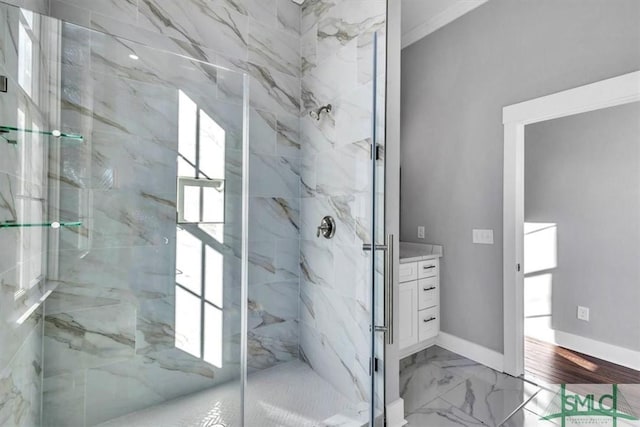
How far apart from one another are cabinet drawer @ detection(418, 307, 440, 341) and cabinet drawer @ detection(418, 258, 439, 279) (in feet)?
1.00

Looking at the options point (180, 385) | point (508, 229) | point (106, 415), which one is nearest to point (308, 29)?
point (508, 229)

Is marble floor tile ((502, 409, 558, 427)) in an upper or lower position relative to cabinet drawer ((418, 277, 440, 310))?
lower

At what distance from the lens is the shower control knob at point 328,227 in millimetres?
1850

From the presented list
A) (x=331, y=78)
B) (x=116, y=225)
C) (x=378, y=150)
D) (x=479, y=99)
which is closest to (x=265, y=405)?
(x=116, y=225)

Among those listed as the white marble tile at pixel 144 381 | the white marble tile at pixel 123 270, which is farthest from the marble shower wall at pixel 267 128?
the white marble tile at pixel 123 270

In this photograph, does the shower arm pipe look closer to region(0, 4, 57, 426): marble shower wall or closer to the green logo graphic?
region(0, 4, 57, 426): marble shower wall

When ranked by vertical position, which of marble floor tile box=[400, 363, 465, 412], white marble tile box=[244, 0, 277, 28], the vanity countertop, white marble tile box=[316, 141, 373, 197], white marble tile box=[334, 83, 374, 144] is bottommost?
marble floor tile box=[400, 363, 465, 412]

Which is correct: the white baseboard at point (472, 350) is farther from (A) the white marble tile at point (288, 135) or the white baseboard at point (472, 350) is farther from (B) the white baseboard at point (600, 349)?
(A) the white marble tile at point (288, 135)

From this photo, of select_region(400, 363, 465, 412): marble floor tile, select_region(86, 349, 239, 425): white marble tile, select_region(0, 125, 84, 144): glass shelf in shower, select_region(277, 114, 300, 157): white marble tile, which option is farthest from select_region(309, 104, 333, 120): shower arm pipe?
select_region(400, 363, 465, 412): marble floor tile

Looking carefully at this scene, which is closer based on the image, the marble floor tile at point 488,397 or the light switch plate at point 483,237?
the marble floor tile at point 488,397

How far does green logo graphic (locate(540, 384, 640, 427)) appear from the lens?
5.90ft

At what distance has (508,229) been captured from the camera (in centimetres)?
229

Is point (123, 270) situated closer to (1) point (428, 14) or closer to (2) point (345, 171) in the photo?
(2) point (345, 171)

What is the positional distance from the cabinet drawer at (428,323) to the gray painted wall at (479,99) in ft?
0.28
